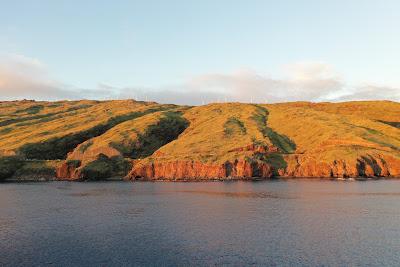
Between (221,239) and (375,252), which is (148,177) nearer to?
(221,239)

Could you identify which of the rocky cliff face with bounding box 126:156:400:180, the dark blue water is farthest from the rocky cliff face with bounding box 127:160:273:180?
the dark blue water

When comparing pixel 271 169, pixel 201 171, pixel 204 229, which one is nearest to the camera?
pixel 204 229

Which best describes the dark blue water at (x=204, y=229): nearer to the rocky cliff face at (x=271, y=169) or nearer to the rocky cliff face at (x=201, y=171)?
the rocky cliff face at (x=271, y=169)

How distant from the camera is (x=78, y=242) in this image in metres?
66.3

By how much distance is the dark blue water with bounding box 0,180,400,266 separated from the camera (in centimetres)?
5691

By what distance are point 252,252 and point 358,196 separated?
72.6 m

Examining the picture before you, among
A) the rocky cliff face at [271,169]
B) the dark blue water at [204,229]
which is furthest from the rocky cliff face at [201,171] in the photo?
the dark blue water at [204,229]

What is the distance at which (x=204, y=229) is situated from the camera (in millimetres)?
75562

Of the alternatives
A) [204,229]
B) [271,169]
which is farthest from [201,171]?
[204,229]

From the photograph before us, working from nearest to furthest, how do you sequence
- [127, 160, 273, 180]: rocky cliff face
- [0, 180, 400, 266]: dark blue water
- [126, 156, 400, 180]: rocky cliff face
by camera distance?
→ [0, 180, 400, 266]: dark blue water < [126, 156, 400, 180]: rocky cliff face < [127, 160, 273, 180]: rocky cliff face

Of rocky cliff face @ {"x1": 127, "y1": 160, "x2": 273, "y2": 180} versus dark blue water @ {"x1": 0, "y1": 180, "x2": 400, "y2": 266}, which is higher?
rocky cliff face @ {"x1": 127, "y1": 160, "x2": 273, "y2": 180}

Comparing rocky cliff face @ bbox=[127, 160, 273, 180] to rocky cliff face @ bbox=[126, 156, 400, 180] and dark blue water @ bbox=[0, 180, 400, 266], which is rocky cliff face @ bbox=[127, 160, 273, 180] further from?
dark blue water @ bbox=[0, 180, 400, 266]

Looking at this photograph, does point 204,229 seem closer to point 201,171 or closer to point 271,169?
point 201,171

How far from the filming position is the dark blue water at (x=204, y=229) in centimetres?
5691
